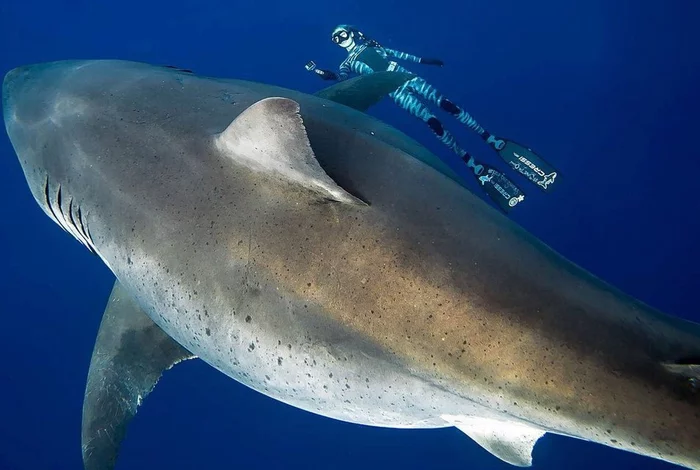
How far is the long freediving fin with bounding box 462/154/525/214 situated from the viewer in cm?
799

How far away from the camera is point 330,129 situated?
93.0 inches

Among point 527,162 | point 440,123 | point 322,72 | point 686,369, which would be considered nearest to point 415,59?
point 440,123

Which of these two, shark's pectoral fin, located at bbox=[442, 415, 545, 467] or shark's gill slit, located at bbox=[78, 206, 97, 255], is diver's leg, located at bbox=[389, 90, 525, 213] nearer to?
shark's pectoral fin, located at bbox=[442, 415, 545, 467]

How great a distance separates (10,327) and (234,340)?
21368mm

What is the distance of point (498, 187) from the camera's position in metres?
8.17

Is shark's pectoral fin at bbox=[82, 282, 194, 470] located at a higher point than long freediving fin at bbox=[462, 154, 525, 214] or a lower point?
lower

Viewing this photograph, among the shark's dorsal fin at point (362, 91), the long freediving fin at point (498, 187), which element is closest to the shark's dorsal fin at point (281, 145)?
the shark's dorsal fin at point (362, 91)

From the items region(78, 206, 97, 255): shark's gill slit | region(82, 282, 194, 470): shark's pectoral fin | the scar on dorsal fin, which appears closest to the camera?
the scar on dorsal fin

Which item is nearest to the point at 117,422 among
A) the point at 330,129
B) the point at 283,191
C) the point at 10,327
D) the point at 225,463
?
the point at 283,191

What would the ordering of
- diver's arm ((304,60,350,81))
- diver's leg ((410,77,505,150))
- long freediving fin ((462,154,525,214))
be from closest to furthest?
long freediving fin ((462,154,525,214))
diver's arm ((304,60,350,81))
diver's leg ((410,77,505,150))

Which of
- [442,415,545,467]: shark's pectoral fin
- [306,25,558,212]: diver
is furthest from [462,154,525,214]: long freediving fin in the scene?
[442,415,545,467]: shark's pectoral fin

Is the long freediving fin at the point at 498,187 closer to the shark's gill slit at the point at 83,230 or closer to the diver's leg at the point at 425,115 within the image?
the diver's leg at the point at 425,115

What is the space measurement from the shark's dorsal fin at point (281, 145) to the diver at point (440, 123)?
17.2ft

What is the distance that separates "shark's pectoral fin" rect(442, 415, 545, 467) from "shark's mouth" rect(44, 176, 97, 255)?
2.31 meters
